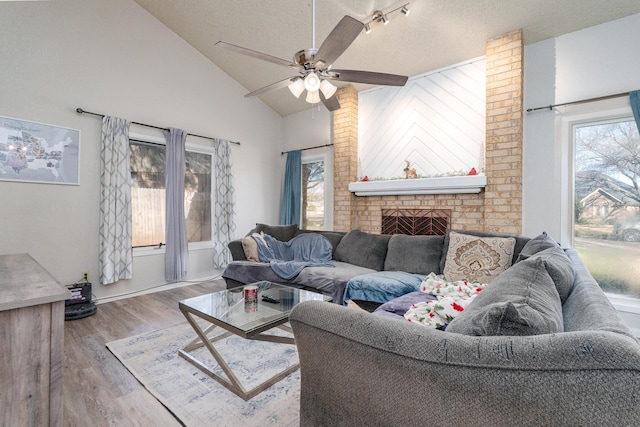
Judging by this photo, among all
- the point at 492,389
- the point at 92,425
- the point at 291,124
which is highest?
the point at 291,124

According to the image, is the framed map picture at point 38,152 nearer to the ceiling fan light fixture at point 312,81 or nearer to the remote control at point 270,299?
the remote control at point 270,299

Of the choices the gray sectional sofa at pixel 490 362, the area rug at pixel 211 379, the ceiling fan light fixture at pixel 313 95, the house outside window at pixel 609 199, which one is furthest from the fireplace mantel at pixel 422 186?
the area rug at pixel 211 379

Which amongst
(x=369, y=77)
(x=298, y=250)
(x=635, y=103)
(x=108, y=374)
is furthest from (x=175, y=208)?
(x=635, y=103)

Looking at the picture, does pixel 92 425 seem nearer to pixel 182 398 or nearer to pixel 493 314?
pixel 182 398

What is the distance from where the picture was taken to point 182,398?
69.0 inches

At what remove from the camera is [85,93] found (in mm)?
3404

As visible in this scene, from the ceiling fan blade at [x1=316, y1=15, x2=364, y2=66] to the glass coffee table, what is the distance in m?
1.77

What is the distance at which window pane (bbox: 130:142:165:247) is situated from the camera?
3.88 m

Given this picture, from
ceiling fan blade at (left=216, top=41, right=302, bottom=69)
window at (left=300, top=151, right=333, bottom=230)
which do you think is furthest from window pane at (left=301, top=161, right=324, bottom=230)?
ceiling fan blade at (left=216, top=41, right=302, bottom=69)

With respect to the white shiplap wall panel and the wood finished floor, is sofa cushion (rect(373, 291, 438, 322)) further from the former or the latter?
the white shiplap wall panel

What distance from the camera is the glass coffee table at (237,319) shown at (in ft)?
5.83

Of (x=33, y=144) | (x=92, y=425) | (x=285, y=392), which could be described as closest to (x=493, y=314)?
(x=285, y=392)

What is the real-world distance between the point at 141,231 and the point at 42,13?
2517mm

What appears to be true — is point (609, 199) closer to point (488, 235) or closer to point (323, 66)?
point (488, 235)
